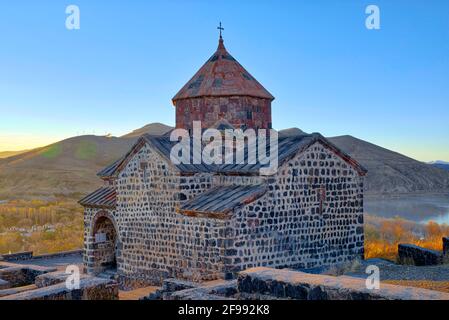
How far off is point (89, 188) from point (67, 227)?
26.0 meters

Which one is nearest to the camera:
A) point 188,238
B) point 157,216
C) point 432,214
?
point 188,238

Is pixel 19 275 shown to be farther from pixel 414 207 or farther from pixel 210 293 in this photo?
pixel 414 207

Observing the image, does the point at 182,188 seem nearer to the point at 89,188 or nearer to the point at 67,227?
the point at 67,227

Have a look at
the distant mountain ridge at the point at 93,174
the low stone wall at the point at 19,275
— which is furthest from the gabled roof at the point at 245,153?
the distant mountain ridge at the point at 93,174

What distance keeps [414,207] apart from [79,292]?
128ft

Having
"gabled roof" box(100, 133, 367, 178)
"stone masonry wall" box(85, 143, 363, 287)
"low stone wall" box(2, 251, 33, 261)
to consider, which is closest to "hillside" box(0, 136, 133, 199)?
"low stone wall" box(2, 251, 33, 261)

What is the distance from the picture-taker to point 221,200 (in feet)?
39.9

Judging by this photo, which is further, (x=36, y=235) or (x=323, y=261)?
(x=36, y=235)

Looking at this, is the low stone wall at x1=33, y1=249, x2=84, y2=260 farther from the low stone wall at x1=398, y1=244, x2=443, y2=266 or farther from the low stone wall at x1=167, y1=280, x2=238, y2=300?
the low stone wall at x1=167, y1=280, x2=238, y2=300

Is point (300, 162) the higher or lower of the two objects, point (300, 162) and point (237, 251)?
the higher

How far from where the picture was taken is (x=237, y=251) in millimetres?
11555

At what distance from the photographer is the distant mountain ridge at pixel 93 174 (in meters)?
51.2

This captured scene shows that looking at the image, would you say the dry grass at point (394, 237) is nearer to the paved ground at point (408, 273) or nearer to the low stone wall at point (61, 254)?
the paved ground at point (408, 273)
